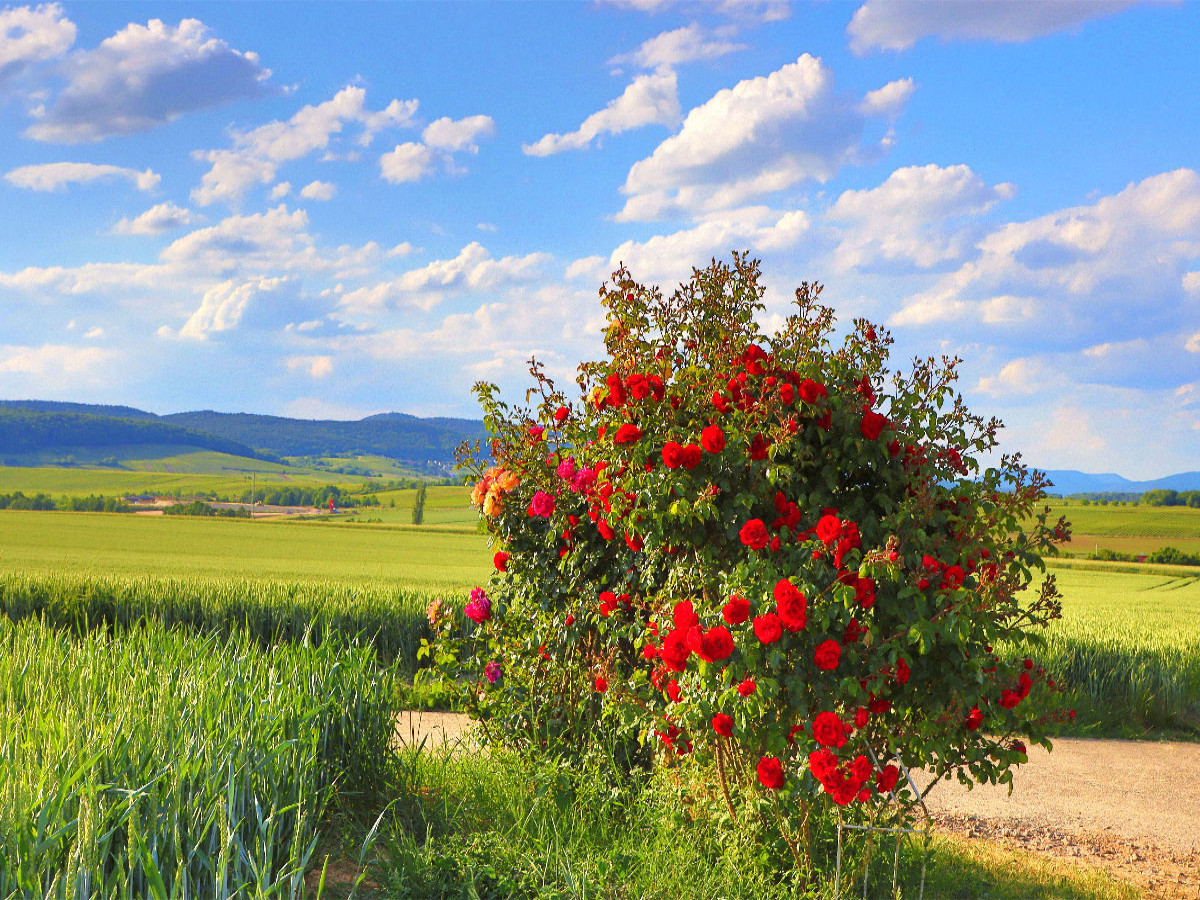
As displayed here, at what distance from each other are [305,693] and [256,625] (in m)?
6.91

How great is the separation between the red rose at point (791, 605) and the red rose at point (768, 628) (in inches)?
1.4

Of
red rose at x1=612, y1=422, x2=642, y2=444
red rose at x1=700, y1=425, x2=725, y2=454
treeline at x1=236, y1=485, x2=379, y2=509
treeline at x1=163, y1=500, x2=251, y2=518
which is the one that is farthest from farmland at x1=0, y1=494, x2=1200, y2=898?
treeline at x1=236, y1=485, x2=379, y2=509

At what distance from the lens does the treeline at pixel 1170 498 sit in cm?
5900

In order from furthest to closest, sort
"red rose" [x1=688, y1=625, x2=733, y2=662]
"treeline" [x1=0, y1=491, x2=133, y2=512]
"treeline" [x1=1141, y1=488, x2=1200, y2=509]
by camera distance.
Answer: "treeline" [x1=1141, y1=488, x2=1200, y2=509]
"treeline" [x1=0, y1=491, x2=133, y2=512]
"red rose" [x1=688, y1=625, x2=733, y2=662]

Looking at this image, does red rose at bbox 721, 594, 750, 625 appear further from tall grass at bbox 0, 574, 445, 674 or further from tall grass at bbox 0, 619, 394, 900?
tall grass at bbox 0, 574, 445, 674

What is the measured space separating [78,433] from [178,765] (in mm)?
199524

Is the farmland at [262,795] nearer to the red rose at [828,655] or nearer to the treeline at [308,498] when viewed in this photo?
the red rose at [828,655]

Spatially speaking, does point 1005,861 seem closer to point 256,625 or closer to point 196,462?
point 256,625

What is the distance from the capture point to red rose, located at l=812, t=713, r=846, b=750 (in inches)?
128

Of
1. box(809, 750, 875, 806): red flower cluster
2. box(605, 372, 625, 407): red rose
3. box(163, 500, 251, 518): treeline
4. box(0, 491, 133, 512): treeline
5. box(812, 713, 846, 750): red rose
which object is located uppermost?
box(605, 372, 625, 407): red rose

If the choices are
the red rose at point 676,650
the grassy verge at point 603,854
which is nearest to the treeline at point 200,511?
the grassy verge at point 603,854

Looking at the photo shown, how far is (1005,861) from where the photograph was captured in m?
4.95

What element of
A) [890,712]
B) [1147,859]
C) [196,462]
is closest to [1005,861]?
[1147,859]

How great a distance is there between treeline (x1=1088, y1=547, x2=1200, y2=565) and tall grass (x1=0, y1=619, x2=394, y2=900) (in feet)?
125
